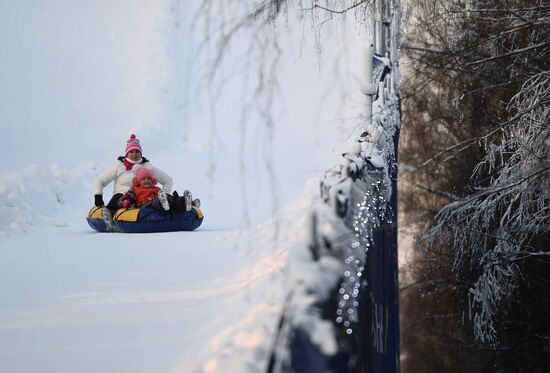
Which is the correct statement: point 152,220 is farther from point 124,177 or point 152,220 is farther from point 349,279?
point 349,279

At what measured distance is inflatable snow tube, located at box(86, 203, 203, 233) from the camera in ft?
36.5

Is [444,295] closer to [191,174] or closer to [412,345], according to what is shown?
[412,345]

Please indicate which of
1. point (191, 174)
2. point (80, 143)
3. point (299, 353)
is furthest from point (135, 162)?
point (80, 143)

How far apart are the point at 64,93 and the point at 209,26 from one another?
107 ft

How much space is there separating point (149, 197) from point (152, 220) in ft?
2.19

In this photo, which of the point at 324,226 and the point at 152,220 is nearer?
the point at 324,226

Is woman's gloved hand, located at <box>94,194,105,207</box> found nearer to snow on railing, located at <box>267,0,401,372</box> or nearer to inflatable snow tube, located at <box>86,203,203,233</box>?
inflatable snow tube, located at <box>86,203,203,233</box>

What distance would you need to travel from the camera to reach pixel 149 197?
11.8 meters

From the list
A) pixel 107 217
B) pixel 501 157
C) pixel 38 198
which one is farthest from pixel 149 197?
pixel 501 157

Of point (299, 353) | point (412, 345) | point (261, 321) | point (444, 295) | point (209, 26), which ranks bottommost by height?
point (412, 345)

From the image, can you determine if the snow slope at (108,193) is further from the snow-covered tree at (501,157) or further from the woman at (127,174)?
the snow-covered tree at (501,157)

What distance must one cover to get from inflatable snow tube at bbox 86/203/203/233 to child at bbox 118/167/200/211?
9 centimetres

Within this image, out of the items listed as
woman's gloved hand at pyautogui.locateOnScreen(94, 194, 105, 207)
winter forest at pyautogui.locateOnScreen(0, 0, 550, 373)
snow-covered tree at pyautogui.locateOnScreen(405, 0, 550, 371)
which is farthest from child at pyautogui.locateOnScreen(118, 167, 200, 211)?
snow-covered tree at pyautogui.locateOnScreen(405, 0, 550, 371)

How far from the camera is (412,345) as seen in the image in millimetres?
14688
